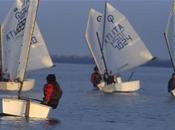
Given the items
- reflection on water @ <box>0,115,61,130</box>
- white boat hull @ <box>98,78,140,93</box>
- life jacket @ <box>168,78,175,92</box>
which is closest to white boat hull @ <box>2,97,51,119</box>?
reflection on water @ <box>0,115,61,130</box>

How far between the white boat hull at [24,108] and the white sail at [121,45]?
2302cm

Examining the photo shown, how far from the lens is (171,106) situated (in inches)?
1849

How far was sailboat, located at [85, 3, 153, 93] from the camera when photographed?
57.2 m

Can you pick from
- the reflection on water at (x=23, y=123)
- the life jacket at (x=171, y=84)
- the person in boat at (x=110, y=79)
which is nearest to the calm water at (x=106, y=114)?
the reflection on water at (x=23, y=123)

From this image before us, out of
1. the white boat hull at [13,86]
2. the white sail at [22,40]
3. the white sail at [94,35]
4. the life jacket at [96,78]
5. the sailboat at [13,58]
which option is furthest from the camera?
the life jacket at [96,78]

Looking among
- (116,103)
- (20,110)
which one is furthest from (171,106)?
(20,110)

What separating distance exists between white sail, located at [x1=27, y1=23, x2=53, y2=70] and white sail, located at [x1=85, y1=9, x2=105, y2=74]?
2.93 m

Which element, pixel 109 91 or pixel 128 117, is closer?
pixel 128 117

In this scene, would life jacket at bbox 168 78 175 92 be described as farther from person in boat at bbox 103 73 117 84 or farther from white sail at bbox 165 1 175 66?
person in boat at bbox 103 73 117 84

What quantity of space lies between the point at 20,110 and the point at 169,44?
2160 cm

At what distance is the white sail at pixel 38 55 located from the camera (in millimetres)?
55562

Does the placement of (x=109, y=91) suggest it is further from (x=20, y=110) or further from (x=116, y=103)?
(x=20, y=110)

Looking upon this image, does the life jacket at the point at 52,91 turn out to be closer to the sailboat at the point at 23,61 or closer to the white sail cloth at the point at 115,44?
the sailboat at the point at 23,61

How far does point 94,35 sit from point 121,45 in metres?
1.88
